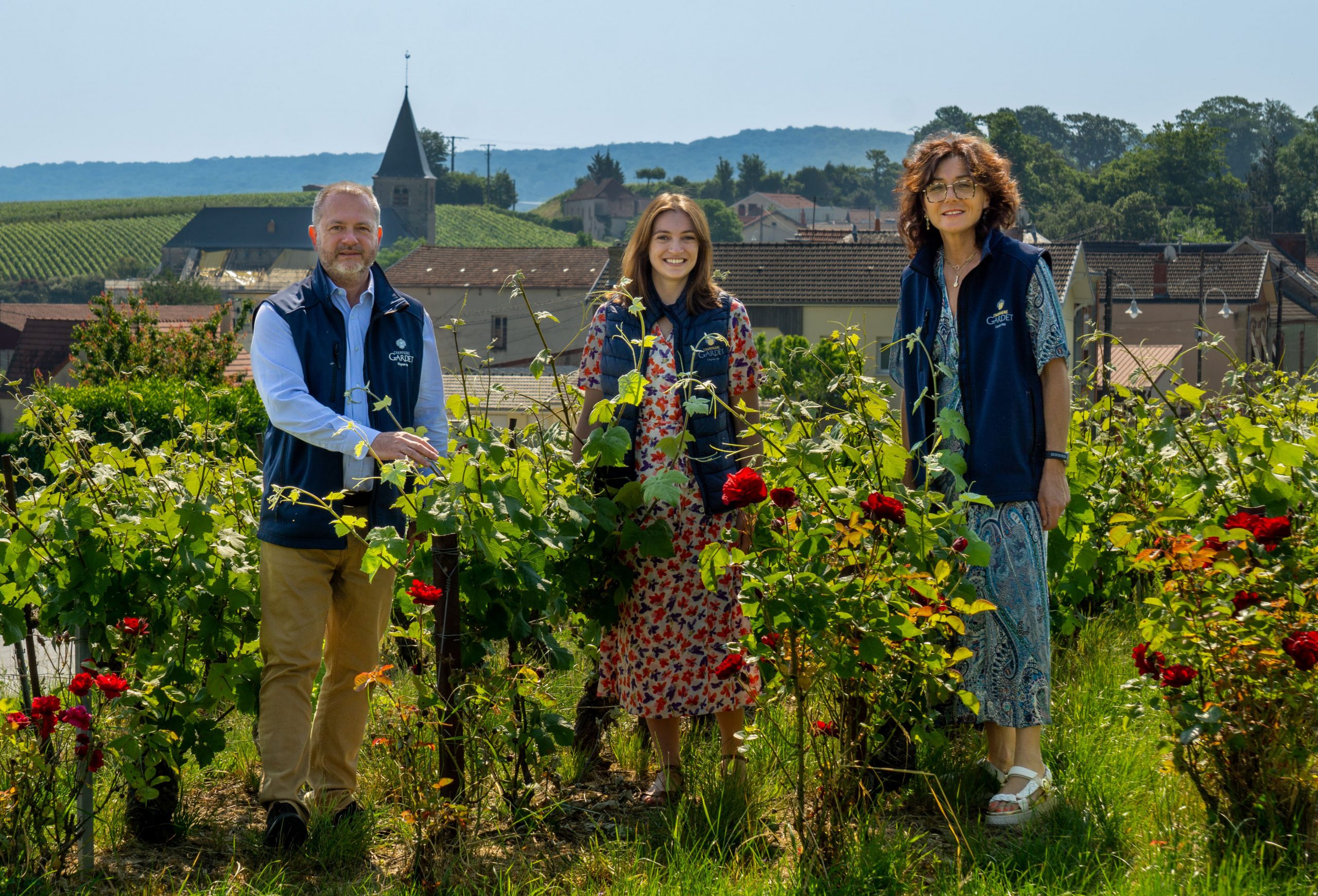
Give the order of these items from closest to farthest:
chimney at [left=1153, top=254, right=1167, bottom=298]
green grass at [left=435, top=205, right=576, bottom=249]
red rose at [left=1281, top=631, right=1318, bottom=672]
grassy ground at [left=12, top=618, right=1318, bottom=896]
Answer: red rose at [left=1281, top=631, right=1318, bottom=672] → grassy ground at [left=12, top=618, right=1318, bottom=896] → chimney at [left=1153, top=254, right=1167, bottom=298] → green grass at [left=435, top=205, right=576, bottom=249]

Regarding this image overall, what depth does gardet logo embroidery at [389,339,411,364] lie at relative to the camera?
360 cm

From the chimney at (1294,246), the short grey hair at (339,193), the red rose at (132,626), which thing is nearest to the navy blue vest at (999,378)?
the short grey hair at (339,193)

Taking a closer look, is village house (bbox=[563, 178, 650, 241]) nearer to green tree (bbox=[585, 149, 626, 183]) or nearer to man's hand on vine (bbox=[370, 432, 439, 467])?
green tree (bbox=[585, 149, 626, 183])

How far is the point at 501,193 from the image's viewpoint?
16550 centimetres

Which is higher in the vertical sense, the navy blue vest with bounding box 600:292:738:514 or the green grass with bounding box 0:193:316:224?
the green grass with bounding box 0:193:316:224

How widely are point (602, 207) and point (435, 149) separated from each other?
27890 millimetres

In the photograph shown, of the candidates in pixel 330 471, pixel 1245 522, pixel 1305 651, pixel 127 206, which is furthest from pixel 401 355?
pixel 127 206

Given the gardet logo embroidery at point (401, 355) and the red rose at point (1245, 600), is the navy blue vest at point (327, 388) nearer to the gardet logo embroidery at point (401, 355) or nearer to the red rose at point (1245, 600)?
the gardet logo embroidery at point (401, 355)

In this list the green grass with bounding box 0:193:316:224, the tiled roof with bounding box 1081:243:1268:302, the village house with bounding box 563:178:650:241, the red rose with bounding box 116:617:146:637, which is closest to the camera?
the red rose with bounding box 116:617:146:637

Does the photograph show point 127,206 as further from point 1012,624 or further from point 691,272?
point 1012,624

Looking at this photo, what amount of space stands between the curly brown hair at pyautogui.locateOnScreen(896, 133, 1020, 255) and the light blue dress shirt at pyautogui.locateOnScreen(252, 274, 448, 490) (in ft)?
4.71

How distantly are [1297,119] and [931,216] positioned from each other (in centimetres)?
21018

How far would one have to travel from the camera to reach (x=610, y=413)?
351 centimetres

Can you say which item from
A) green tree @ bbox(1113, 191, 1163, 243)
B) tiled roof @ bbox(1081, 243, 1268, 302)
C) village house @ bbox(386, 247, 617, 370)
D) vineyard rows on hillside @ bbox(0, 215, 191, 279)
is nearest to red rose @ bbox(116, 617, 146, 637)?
tiled roof @ bbox(1081, 243, 1268, 302)
